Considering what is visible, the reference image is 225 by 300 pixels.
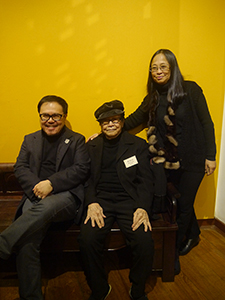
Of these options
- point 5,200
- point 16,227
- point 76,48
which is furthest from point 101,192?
point 76,48

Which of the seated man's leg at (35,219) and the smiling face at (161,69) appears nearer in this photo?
the seated man's leg at (35,219)

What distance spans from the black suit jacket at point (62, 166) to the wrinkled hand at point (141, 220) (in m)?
0.46

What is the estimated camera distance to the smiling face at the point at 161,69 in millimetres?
1890

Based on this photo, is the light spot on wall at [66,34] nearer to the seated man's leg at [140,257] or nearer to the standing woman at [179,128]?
the standing woman at [179,128]

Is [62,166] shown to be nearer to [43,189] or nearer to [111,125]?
[43,189]

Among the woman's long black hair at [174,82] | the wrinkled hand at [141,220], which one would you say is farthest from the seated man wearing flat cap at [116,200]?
→ the woman's long black hair at [174,82]

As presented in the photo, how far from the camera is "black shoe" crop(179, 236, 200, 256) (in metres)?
2.26


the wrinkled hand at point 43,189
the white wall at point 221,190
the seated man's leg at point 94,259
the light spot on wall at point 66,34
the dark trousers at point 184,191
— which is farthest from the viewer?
the white wall at point 221,190

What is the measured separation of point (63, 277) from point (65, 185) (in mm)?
825

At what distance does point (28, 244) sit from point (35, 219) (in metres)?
0.18

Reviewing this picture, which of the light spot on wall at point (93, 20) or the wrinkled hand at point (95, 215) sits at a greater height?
the light spot on wall at point (93, 20)

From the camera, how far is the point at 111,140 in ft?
6.68

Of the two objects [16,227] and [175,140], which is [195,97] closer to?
[175,140]

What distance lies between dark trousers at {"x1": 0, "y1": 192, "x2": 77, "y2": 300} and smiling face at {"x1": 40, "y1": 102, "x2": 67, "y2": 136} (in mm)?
622
